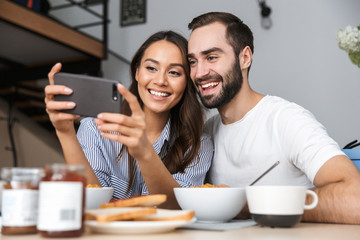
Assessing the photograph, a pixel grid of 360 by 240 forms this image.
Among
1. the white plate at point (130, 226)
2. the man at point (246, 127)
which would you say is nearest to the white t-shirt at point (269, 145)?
the man at point (246, 127)

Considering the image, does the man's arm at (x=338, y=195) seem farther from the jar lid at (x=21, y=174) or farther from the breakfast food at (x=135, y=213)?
the jar lid at (x=21, y=174)

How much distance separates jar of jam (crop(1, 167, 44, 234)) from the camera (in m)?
0.69

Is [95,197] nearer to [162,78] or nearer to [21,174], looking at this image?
[21,174]

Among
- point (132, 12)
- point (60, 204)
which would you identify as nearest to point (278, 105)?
point (60, 204)

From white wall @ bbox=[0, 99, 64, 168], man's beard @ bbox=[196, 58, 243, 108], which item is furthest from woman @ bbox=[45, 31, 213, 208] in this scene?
white wall @ bbox=[0, 99, 64, 168]

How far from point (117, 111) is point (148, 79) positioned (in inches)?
28.5

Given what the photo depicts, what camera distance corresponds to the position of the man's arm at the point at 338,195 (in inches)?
40.5

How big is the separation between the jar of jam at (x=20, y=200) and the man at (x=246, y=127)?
0.77 metres

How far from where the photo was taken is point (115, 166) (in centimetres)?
159

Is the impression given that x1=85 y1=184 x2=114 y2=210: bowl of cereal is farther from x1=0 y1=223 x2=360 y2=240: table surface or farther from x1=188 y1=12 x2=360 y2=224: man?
x1=188 y1=12 x2=360 y2=224: man

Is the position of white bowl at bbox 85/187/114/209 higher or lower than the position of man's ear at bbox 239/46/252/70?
lower

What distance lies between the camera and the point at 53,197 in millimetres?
643

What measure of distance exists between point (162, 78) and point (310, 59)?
2344 millimetres

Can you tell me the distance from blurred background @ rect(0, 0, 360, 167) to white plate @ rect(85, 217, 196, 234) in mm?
3003
